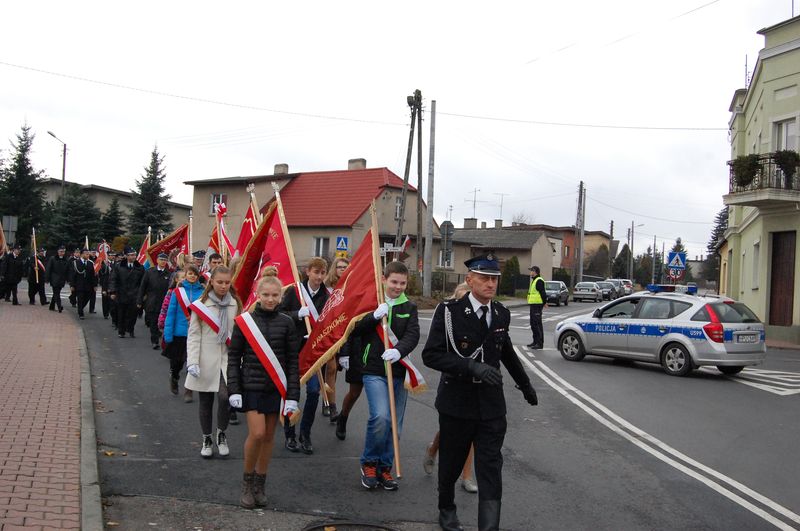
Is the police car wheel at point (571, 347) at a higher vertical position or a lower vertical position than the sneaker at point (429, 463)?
higher

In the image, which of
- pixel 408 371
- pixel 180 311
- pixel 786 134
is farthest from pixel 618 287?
pixel 408 371

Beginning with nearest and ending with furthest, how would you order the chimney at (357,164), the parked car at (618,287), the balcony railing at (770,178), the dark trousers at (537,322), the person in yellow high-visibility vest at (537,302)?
the person in yellow high-visibility vest at (537,302) → the dark trousers at (537,322) → the balcony railing at (770,178) → the chimney at (357,164) → the parked car at (618,287)

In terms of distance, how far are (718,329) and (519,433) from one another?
6.47m

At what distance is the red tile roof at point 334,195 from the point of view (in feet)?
150

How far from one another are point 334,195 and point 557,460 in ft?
136

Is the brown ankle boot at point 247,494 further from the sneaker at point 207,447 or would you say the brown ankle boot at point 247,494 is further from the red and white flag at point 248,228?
the red and white flag at point 248,228

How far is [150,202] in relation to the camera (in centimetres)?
5272

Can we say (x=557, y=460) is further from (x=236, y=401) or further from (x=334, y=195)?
(x=334, y=195)

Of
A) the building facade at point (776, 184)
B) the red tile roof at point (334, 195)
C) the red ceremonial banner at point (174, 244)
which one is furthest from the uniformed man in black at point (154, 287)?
the red tile roof at point (334, 195)

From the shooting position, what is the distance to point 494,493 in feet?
15.3

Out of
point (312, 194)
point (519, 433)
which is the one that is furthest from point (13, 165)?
point (519, 433)

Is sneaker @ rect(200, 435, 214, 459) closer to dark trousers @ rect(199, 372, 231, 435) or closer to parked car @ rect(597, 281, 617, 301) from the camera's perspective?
dark trousers @ rect(199, 372, 231, 435)

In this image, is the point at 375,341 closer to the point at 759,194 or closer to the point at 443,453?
the point at 443,453

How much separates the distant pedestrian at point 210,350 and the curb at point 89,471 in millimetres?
976
